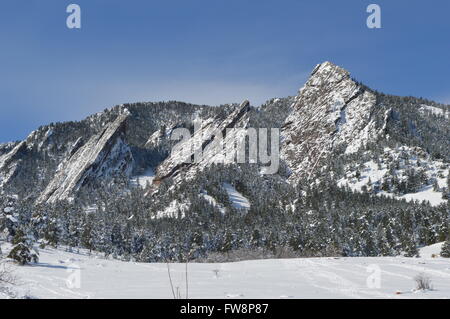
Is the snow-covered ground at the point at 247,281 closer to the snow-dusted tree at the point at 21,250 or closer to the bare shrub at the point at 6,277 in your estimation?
the bare shrub at the point at 6,277

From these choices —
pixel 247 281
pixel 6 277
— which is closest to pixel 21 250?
pixel 6 277

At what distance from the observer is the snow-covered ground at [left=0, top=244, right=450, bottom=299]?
55.5ft

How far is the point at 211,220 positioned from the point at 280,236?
218ft

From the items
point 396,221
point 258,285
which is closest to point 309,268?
point 258,285

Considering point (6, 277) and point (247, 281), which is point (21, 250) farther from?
point (247, 281)

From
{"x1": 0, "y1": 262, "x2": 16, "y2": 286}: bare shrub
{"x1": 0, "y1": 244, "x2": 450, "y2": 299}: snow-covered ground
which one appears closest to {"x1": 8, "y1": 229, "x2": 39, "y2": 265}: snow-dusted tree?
{"x1": 0, "y1": 244, "x2": 450, "y2": 299}: snow-covered ground

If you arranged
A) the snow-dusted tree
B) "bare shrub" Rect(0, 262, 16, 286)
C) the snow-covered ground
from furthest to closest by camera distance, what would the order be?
the snow-dusted tree < "bare shrub" Rect(0, 262, 16, 286) < the snow-covered ground

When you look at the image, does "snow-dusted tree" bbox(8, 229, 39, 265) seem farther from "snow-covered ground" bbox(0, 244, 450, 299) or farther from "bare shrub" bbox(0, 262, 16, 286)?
"bare shrub" bbox(0, 262, 16, 286)

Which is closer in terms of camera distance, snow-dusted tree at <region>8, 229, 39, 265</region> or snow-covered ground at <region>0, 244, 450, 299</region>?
snow-covered ground at <region>0, 244, 450, 299</region>

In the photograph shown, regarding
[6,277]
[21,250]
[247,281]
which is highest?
[21,250]

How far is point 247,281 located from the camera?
69.3ft

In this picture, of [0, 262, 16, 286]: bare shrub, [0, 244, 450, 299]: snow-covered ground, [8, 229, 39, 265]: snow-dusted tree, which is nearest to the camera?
[0, 244, 450, 299]: snow-covered ground
